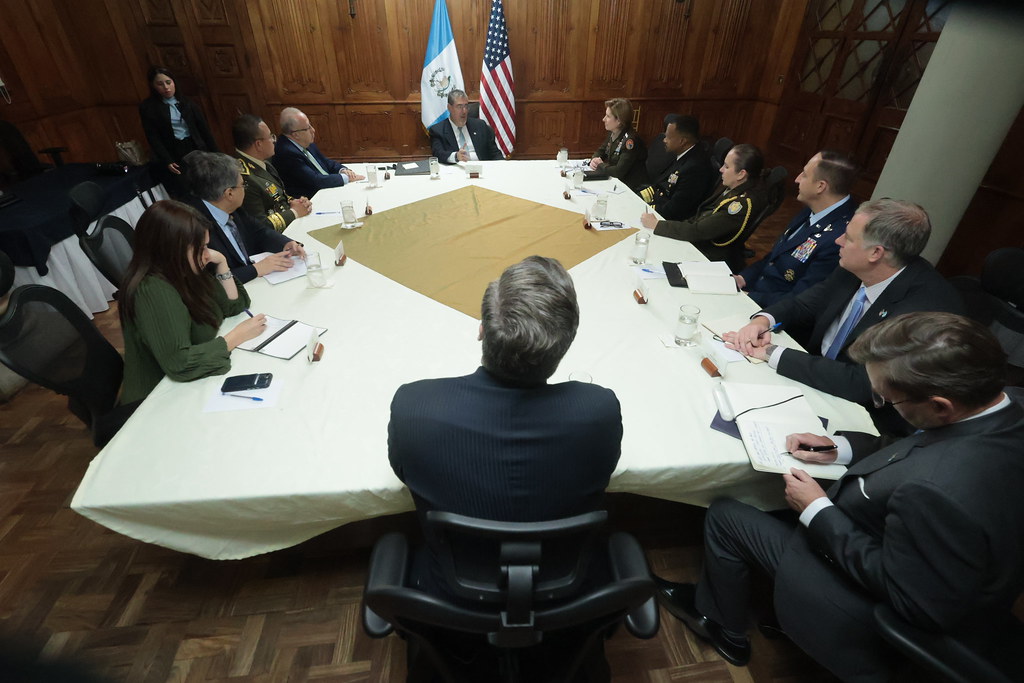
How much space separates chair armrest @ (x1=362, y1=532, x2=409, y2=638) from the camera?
1062mm

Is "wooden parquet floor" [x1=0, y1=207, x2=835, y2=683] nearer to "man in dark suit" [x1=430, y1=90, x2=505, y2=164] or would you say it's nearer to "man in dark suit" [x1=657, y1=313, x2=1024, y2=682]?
"man in dark suit" [x1=657, y1=313, x2=1024, y2=682]

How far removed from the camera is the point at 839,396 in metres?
1.59

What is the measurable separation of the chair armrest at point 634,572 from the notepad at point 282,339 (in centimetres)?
128

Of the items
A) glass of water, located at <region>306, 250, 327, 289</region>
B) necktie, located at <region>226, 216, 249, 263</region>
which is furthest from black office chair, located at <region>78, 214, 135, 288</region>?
glass of water, located at <region>306, 250, 327, 289</region>

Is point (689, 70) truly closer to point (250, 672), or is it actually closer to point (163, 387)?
point (163, 387)

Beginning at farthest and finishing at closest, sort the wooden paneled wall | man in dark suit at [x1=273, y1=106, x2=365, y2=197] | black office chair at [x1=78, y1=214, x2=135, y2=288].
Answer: the wooden paneled wall → man in dark suit at [x1=273, y1=106, x2=365, y2=197] → black office chair at [x1=78, y1=214, x2=135, y2=288]

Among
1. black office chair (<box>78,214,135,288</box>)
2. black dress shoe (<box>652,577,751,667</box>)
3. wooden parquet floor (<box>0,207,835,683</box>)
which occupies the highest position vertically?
black office chair (<box>78,214,135,288</box>)

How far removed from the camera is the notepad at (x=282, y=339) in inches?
67.8

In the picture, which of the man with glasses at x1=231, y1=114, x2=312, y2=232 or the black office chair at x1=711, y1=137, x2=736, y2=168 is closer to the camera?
the man with glasses at x1=231, y1=114, x2=312, y2=232

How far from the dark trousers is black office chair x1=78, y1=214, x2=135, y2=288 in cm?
251

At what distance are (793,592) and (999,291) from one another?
5.24 feet

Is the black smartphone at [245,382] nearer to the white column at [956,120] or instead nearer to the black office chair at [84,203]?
the black office chair at [84,203]

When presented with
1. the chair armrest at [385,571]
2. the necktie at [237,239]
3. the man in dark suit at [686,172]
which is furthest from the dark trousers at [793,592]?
the man in dark suit at [686,172]

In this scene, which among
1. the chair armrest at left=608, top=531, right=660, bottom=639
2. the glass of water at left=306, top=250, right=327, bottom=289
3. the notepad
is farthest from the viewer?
the glass of water at left=306, top=250, right=327, bottom=289
